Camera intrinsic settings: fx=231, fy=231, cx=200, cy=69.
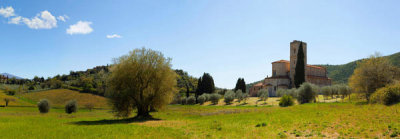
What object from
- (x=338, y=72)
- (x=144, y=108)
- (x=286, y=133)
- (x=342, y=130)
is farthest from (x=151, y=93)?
(x=338, y=72)

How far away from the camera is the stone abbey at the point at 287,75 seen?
285 feet

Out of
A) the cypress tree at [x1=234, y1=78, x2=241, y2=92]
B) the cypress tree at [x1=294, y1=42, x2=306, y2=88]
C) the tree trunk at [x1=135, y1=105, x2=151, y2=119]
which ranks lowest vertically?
the tree trunk at [x1=135, y1=105, x2=151, y2=119]

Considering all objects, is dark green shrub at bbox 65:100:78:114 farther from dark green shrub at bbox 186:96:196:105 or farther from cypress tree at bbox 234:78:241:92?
cypress tree at bbox 234:78:241:92

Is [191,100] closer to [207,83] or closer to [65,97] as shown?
[207,83]

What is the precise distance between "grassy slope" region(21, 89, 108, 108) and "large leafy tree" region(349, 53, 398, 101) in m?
78.3

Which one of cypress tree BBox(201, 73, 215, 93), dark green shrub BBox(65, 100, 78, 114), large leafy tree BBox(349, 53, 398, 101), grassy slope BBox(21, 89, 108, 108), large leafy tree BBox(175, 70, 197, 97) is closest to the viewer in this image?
large leafy tree BBox(349, 53, 398, 101)

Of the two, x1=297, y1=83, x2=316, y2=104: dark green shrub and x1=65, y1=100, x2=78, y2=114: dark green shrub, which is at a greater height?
x1=297, y1=83, x2=316, y2=104: dark green shrub

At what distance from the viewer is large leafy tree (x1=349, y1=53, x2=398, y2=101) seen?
129 ft

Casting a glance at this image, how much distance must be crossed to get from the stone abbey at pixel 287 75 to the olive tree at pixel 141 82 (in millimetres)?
61982

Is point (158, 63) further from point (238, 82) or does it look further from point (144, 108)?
point (238, 82)

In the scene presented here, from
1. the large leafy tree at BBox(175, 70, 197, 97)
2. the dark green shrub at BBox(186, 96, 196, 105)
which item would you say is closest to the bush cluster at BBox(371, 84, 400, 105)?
the dark green shrub at BBox(186, 96, 196, 105)

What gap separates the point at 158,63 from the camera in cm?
3231

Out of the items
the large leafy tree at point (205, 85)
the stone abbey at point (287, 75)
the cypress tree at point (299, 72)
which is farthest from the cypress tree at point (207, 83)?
the cypress tree at point (299, 72)

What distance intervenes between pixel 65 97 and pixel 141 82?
76115mm
